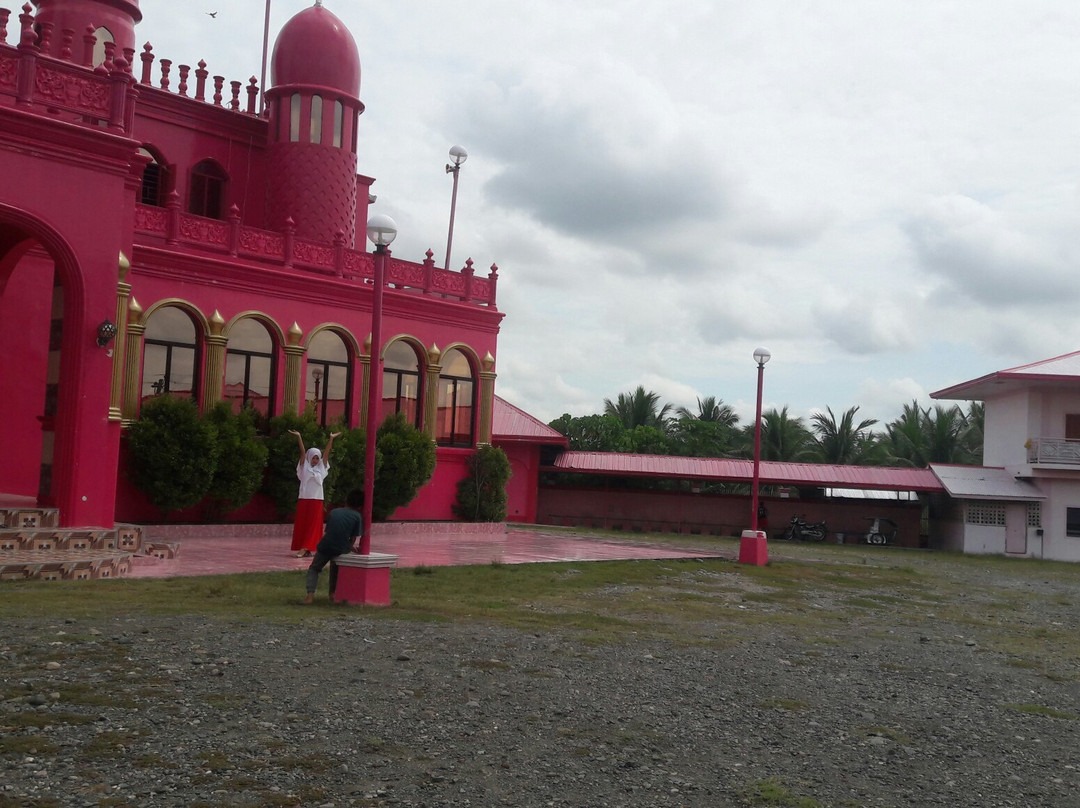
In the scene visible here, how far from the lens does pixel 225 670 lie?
20.7 feet

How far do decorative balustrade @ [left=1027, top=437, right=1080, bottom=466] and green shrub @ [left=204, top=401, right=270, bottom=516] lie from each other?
2190 cm

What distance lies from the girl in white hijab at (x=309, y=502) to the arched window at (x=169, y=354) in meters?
4.11

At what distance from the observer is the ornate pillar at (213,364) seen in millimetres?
17125

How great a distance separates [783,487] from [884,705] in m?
26.5

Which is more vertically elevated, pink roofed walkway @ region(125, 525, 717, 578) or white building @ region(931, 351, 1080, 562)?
white building @ region(931, 351, 1080, 562)

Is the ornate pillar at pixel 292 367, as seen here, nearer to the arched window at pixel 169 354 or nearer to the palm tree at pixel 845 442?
the arched window at pixel 169 354

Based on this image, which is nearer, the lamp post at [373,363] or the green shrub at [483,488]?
the lamp post at [373,363]

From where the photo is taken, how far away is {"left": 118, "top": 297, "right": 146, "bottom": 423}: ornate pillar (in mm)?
15852

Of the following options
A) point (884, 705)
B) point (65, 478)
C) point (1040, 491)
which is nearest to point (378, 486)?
point (65, 478)

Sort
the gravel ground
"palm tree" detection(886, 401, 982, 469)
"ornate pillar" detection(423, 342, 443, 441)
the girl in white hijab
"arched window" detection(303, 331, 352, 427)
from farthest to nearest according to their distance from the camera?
"palm tree" detection(886, 401, 982, 469) < "ornate pillar" detection(423, 342, 443, 441) < "arched window" detection(303, 331, 352, 427) < the girl in white hijab < the gravel ground

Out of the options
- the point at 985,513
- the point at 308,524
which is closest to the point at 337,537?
the point at 308,524

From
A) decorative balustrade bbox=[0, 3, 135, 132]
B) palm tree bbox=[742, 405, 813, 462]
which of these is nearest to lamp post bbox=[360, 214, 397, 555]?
decorative balustrade bbox=[0, 3, 135, 132]

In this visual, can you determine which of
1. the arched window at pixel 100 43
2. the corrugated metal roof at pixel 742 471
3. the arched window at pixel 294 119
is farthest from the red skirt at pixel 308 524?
the corrugated metal roof at pixel 742 471

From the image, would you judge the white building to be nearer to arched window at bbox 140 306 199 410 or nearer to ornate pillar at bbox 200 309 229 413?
ornate pillar at bbox 200 309 229 413
